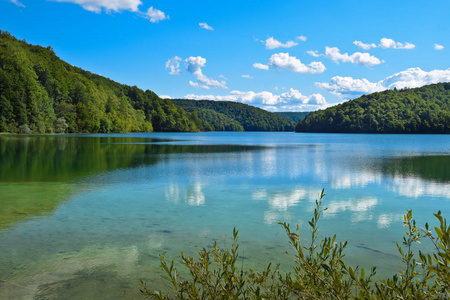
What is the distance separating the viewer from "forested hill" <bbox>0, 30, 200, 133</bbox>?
3051 inches

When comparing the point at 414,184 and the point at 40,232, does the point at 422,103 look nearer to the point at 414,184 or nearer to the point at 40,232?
the point at 414,184

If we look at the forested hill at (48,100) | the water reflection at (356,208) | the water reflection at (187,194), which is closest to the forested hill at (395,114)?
the forested hill at (48,100)

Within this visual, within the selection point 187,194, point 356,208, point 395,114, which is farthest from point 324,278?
point 395,114

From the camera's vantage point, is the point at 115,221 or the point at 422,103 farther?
the point at 422,103

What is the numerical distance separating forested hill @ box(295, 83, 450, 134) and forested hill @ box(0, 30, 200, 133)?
3951 inches

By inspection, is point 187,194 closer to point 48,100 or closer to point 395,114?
point 48,100

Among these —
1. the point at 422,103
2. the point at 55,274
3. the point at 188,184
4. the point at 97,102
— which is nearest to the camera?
the point at 55,274

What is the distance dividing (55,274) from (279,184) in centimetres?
1215

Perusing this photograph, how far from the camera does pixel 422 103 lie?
174 meters

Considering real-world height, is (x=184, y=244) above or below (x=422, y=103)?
below

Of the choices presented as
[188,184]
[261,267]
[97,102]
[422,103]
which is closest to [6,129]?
[97,102]

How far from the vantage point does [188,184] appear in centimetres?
1653

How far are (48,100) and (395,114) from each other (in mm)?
151265

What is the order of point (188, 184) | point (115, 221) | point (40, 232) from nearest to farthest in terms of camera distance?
point (40, 232) → point (115, 221) → point (188, 184)
